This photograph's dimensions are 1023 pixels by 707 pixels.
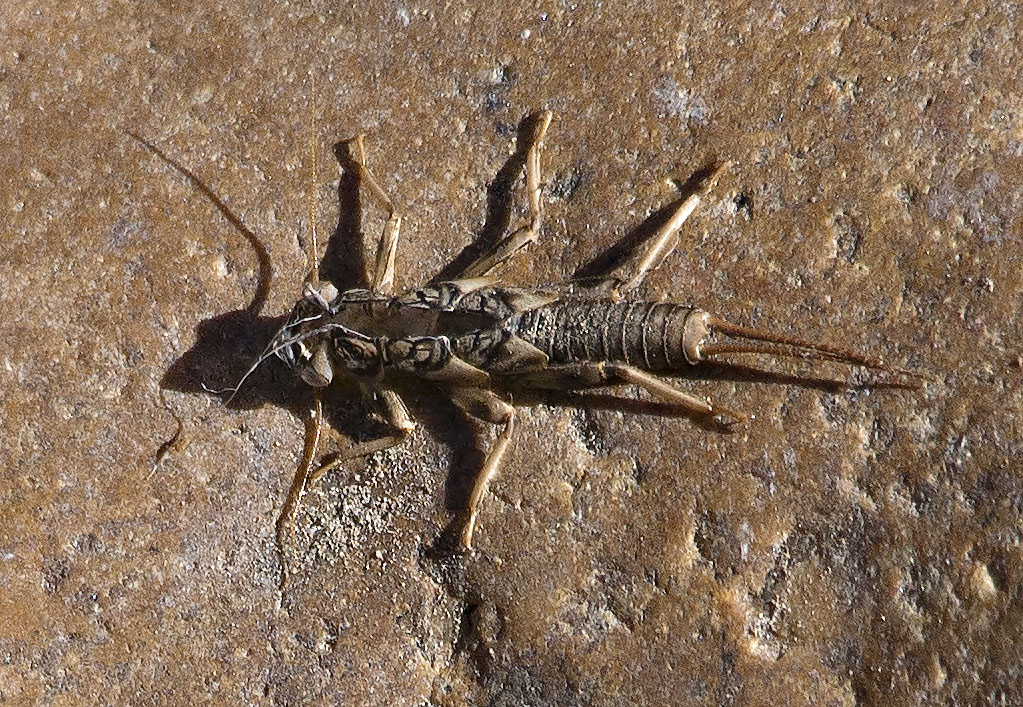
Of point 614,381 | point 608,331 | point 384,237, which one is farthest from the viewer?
point 384,237

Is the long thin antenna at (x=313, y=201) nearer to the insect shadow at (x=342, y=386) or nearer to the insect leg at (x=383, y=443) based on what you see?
the insect shadow at (x=342, y=386)

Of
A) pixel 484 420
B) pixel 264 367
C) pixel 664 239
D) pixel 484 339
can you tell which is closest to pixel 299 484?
pixel 264 367

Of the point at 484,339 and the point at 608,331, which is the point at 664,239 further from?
the point at 484,339

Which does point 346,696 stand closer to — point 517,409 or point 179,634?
point 179,634

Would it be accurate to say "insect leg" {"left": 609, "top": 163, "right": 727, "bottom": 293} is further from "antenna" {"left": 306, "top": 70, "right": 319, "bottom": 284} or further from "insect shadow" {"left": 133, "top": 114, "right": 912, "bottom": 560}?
"antenna" {"left": 306, "top": 70, "right": 319, "bottom": 284}

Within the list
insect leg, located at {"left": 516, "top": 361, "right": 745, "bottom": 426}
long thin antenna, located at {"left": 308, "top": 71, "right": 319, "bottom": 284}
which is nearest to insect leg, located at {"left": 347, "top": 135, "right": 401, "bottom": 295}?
long thin antenna, located at {"left": 308, "top": 71, "right": 319, "bottom": 284}

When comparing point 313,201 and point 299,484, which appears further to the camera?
point 313,201
